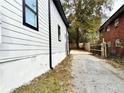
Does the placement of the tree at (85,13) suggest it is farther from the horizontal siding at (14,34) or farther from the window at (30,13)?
the horizontal siding at (14,34)

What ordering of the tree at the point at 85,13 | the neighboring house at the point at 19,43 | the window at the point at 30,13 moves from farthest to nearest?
1. the tree at the point at 85,13
2. the window at the point at 30,13
3. the neighboring house at the point at 19,43

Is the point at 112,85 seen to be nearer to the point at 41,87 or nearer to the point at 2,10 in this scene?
the point at 41,87

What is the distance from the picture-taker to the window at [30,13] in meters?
6.52

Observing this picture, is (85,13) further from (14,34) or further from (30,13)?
(14,34)

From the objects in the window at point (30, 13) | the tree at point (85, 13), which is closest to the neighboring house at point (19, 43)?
the window at point (30, 13)

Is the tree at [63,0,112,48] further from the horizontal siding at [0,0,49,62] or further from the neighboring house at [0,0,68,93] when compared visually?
the horizontal siding at [0,0,49,62]

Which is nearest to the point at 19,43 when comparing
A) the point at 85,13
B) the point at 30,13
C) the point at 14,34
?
the point at 14,34

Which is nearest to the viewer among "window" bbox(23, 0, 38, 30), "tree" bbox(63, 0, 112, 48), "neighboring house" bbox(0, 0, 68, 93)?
"neighboring house" bbox(0, 0, 68, 93)

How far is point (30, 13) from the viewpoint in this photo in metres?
7.16

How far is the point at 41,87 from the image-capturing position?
253 inches

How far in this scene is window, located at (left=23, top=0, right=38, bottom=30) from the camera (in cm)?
652

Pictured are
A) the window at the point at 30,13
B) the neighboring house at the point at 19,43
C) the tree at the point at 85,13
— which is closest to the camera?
the neighboring house at the point at 19,43

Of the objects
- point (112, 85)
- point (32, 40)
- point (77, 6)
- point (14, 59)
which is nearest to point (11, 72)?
point (14, 59)

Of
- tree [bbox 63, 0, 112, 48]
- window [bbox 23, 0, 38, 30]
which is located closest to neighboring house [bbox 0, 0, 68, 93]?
window [bbox 23, 0, 38, 30]
